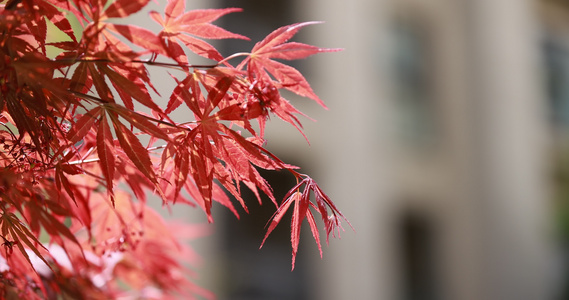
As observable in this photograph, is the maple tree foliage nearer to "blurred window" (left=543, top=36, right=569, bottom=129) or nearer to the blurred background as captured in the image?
the blurred background

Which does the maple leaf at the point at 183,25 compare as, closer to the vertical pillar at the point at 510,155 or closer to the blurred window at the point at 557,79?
the vertical pillar at the point at 510,155

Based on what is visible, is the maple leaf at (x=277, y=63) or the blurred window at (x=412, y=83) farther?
the blurred window at (x=412, y=83)

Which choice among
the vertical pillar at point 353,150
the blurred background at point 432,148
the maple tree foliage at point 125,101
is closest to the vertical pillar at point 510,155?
the blurred background at point 432,148

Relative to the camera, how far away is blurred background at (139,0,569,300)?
4.43 metres

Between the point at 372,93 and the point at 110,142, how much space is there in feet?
14.5

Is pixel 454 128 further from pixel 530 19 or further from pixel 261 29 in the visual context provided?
pixel 261 29

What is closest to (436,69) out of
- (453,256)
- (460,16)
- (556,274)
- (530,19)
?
(460,16)

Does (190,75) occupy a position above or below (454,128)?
above

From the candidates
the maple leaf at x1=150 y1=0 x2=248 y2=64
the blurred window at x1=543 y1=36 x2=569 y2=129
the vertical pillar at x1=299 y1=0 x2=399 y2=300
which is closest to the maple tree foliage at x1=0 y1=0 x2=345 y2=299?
the maple leaf at x1=150 y1=0 x2=248 y2=64

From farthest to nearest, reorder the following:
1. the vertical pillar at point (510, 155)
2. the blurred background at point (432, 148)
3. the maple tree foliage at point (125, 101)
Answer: the vertical pillar at point (510, 155)
the blurred background at point (432, 148)
the maple tree foliage at point (125, 101)


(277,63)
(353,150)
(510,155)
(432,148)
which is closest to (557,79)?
(510,155)

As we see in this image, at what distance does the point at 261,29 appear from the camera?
4.25m

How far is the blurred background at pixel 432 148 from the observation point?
4430mm

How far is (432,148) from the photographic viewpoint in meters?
5.40
